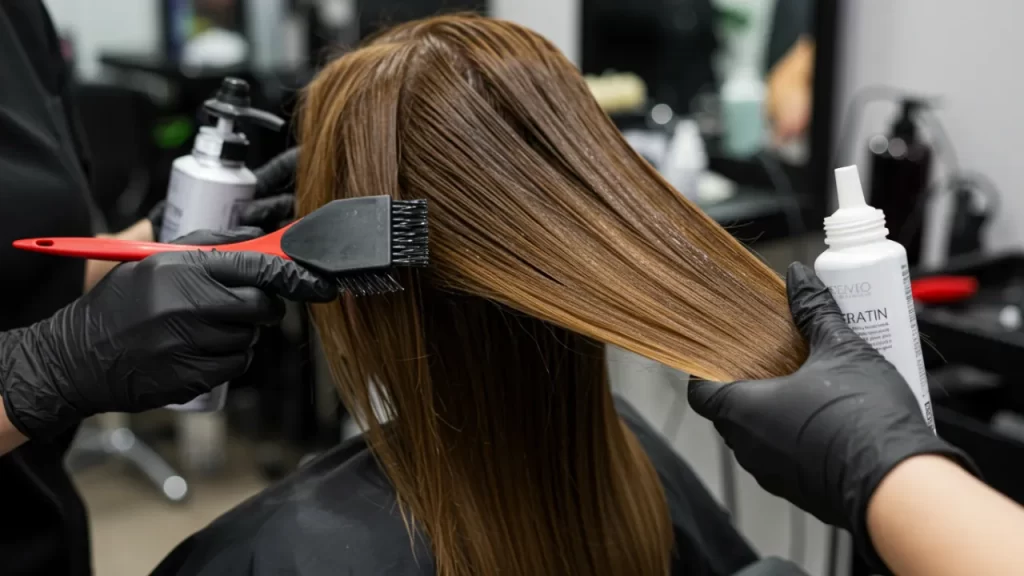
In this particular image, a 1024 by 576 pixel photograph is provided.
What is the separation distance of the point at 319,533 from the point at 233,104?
459 millimetres

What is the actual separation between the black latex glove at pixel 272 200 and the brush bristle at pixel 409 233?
0.27 m

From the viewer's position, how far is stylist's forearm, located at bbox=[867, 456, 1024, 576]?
57 centimetres

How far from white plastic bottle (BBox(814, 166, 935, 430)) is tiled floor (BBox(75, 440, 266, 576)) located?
2110mm

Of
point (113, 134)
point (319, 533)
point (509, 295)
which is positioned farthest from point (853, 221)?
point (113, 134)

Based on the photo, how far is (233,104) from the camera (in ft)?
3.16

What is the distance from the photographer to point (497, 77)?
867mm

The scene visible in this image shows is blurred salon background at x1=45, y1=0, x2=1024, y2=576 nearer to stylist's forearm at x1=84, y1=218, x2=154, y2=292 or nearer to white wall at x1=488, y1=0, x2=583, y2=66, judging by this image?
white wall at x1=488, y1=0, x2=583, y2=66

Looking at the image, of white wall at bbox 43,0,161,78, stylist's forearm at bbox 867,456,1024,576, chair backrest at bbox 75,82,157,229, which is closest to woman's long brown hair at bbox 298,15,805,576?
stylist's forearm at bbox 867,456,1024,576

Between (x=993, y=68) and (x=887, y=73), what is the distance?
26cm

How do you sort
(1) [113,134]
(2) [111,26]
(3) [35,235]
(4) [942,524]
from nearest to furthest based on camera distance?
(4) [942,524] < (3) [35,235] < (1) [113,134] < (2) [111,26]

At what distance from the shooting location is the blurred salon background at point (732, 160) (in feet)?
5.78

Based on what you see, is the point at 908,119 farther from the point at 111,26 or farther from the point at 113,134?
the point at 111,26

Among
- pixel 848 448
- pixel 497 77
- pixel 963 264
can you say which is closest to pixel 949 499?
pixel 848 448

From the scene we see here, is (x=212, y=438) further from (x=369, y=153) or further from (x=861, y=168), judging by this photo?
(x=369, y=153)
